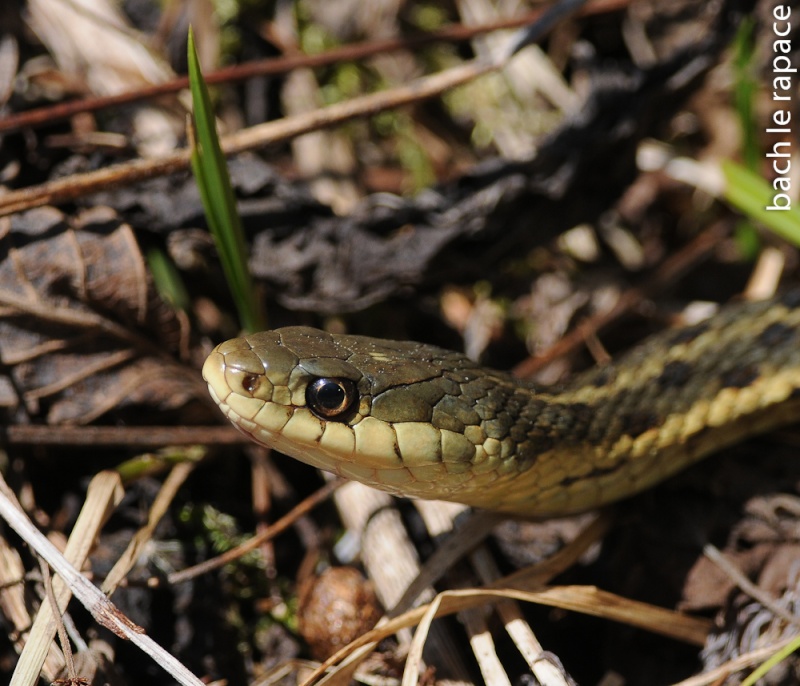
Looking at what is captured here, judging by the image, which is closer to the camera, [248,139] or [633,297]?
[248,139]

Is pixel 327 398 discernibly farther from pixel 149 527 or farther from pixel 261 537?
pixel 149 527

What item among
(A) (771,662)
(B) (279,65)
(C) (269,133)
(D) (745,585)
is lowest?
(A) (771,662)

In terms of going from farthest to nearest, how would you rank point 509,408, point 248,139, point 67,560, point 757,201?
point 757,201 → point 248,139 → point 509,408 → point 67,560

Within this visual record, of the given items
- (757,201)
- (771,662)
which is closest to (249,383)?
(771,662)

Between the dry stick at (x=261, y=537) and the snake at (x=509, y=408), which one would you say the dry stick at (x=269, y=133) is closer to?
the snake at (x=509, y=408)

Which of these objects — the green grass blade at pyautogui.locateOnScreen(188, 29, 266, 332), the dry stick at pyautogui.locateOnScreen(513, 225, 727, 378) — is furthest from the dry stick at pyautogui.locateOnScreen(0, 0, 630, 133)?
the dry stick at pyautogui.locateOnScreen(513, 225, 727, 378)
